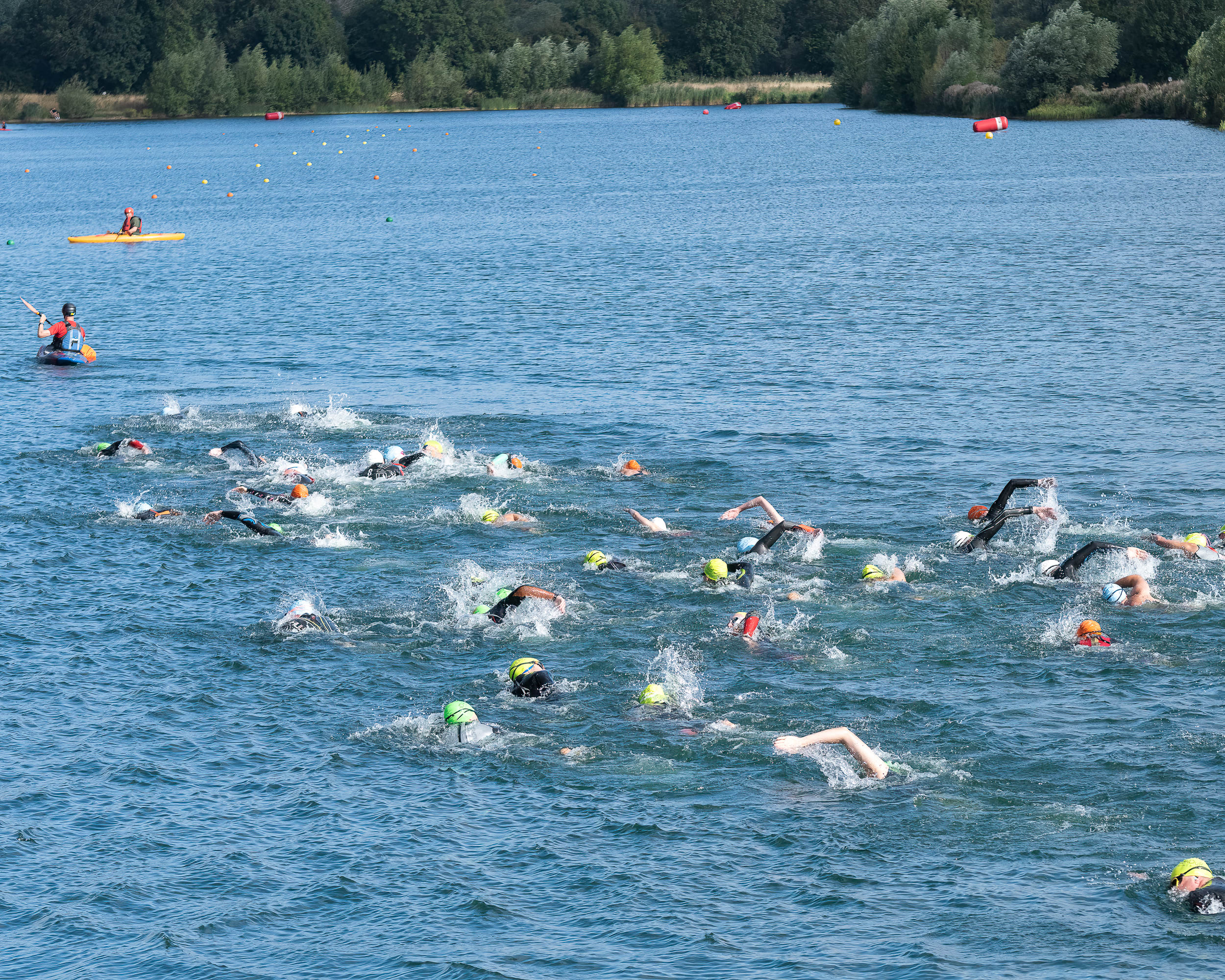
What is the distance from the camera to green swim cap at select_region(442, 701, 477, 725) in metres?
18.7

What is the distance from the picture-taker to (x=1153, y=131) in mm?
119938

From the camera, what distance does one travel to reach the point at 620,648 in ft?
70.6

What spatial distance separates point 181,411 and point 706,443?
1460cm

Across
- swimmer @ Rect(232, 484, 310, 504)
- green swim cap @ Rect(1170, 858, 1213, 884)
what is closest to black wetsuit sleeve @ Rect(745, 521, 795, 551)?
swimmer @ Rect(232, 484, 310, 504)

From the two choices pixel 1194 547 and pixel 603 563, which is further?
pixel 603 563

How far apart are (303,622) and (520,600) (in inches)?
138

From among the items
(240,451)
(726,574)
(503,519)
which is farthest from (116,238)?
(726,574)

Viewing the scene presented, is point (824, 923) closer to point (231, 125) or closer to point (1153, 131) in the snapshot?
point (1153, 131)

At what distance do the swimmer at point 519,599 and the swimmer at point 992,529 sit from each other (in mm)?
7410

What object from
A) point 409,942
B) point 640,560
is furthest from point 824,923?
point 640,560

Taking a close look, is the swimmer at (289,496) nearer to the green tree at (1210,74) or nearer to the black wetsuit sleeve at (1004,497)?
the black wetsuit sleeve at (1004,497)

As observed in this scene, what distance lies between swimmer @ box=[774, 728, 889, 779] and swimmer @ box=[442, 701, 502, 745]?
153 inches

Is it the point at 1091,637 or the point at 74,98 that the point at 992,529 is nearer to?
the point at 1091,637

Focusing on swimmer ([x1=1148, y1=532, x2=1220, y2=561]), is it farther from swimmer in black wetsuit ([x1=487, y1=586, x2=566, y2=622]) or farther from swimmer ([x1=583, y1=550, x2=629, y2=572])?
swimmer in black wetsuit ([x1=487, y1=586, x2=566, y2=622])
